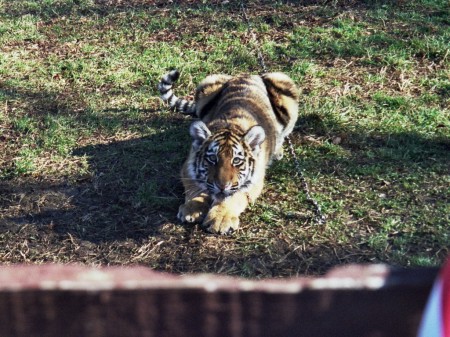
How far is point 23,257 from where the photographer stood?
4.56 meters

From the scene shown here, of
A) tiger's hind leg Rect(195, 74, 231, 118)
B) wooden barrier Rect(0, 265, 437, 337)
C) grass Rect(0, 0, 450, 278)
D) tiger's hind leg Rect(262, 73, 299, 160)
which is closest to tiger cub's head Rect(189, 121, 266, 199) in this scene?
grass Rect(0, 0, 450, 278)

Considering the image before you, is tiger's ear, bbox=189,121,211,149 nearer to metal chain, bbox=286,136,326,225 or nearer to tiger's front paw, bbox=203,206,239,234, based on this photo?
tiger's front paw, bbox=203,206,239,234

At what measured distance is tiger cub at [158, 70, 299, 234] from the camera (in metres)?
4.75

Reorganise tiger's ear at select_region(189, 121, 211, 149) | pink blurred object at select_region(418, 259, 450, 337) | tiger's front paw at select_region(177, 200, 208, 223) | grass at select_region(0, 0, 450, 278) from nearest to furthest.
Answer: pink blurred object at select_region(418, 259, 450, 337) → grass at select_region(0, 0, 450, 278) → tiger's front paw at select_region(177, 200, 208, 223) → tiger's ear at select_region(189, 121, 211, 149)

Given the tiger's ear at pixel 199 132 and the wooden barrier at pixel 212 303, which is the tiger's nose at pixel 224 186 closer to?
the tiger's ear at pixel 199 132

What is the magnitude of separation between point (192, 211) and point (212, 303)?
386 centimetres

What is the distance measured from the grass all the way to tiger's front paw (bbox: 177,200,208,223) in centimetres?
9

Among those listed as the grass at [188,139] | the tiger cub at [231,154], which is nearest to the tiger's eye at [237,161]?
the tiger cub at [231,154]

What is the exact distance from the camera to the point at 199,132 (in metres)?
4.98

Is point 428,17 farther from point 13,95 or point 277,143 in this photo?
point 13,95

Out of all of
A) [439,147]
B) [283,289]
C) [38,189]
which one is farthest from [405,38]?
[283,289]

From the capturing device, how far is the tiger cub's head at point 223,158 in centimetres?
470

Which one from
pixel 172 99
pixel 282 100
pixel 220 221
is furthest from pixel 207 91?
pixel 220 221

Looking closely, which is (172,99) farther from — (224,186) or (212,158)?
(224,186)
